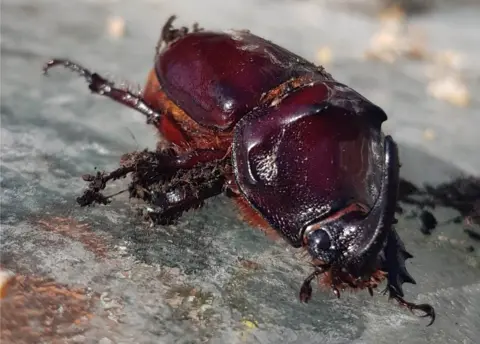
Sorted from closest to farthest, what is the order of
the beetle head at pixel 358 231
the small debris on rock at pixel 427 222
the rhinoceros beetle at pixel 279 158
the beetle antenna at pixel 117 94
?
the beetle head at pixel 358 231, the rhinoceros beetle at pixel 279 158, the beetle antenna at pixel 117 94, the small debris on rock at pixel 427 222

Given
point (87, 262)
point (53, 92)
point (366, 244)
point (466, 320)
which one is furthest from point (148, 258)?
point (53, 92)

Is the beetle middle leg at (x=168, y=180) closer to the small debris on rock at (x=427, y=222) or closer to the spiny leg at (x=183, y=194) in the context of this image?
the spiny leg at (x=183, y=194)

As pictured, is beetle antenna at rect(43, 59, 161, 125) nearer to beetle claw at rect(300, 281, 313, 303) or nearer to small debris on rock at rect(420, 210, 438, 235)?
beetle claw at rect(300, 281, 313, 303)

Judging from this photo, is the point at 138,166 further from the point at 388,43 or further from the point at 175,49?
the point at 388,43

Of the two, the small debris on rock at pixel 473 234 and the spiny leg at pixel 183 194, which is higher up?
the spiny leg at pixel 183 194

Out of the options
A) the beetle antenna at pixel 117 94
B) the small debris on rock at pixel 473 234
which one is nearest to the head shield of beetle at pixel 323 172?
the beetle antenna at pixel 117 94

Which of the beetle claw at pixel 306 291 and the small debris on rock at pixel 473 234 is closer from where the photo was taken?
the beetle claw at pixel 306 291

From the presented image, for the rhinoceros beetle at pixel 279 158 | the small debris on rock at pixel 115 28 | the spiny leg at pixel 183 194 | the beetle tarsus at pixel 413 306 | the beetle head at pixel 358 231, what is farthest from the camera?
the small debris on rock at pixel 115 28

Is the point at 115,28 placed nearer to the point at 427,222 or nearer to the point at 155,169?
the point at 155,169
